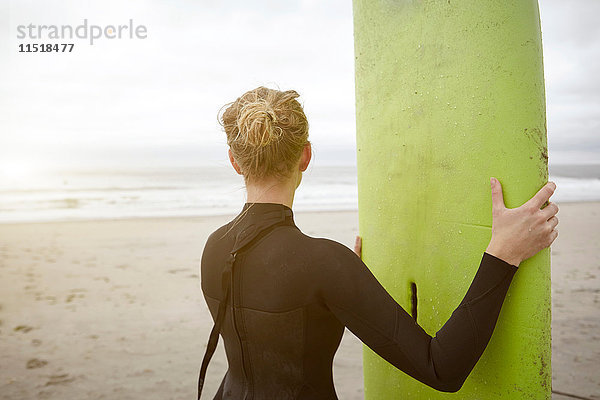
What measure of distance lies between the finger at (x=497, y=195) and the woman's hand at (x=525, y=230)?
4 cm

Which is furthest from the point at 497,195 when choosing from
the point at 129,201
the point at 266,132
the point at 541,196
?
the point at 129,201

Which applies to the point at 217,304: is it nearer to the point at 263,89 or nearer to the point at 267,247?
the point at 267,247

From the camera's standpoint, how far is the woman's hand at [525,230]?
127 centimetres

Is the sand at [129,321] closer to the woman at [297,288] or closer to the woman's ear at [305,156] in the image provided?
the woman at [297,288]

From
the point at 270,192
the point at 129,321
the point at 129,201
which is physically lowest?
the point at 129,321

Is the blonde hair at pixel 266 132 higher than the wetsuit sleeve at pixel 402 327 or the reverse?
higher

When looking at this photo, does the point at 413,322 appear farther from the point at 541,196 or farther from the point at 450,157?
the point at 450,157

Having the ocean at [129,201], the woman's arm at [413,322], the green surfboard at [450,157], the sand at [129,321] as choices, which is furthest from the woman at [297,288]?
the ocean at [129,201]

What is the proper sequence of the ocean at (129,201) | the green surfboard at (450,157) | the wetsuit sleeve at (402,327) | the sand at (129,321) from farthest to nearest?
the ocean at (129,201) → the sand at (129,321) → the green surfboard at (450,157) → the wetsuit sleeve at (402,327)

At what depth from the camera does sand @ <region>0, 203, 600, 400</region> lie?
12.2 feet

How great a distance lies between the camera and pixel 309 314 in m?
1.26

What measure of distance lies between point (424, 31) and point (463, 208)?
647 millimetres

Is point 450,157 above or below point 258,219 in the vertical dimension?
above

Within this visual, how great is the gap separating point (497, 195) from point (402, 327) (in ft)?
1.71
